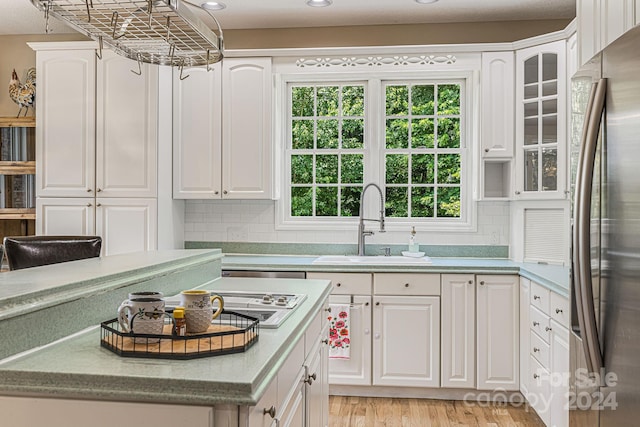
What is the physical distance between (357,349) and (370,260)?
0.66 meters

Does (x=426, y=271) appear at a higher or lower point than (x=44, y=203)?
lower

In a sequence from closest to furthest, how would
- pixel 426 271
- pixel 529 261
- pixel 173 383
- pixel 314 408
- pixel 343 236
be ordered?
pixel 173 383, pixel 314 408, pixel 426 271, pixel 529 261, pixel 343 236

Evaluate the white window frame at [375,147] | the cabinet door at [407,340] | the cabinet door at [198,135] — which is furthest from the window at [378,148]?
the cabinet door at [407,340]

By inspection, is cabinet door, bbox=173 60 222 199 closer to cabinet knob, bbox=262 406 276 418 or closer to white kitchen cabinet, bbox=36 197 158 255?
white kitchen cabinet, bbox=36 197 158 255

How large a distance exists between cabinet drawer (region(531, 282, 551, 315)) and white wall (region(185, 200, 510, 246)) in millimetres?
901

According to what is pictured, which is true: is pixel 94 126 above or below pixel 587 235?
above

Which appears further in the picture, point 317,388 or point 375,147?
point 375,147

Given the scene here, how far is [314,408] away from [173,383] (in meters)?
1.14

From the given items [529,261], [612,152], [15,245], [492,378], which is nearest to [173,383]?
[612,152]

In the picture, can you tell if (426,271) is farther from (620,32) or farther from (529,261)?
(620,32)

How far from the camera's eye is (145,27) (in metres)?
2.06

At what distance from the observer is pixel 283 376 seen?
158 cm

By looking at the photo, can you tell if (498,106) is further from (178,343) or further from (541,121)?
(178,343)

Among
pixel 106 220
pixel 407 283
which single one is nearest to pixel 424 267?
pixel 407 283
